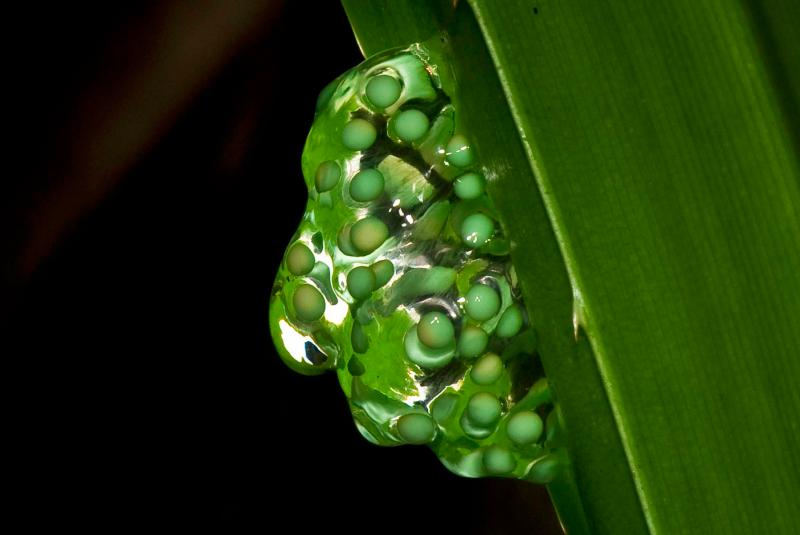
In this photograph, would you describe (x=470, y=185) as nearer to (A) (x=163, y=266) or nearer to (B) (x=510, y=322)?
(B) (x=510, y=322)

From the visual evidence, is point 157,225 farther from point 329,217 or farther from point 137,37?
point 329,217

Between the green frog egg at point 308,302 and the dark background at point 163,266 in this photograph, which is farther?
the dark background at point 163,266

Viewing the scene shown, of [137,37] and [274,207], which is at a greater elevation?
[137,37]

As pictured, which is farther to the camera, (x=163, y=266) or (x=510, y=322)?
(x=163, y=266)

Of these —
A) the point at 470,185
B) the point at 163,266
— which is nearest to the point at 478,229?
the point at 470,185

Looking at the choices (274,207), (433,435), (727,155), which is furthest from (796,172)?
(274,207)

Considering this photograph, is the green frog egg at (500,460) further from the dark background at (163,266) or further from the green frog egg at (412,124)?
the dark background at (163,266)

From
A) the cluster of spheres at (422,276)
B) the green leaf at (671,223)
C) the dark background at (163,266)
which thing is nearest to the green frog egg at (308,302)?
the cluster of spheres at (422,276)
